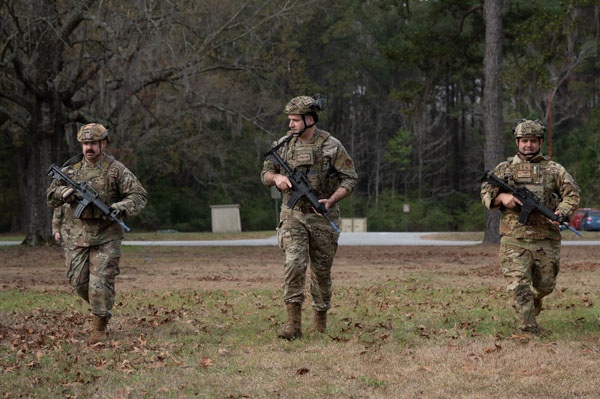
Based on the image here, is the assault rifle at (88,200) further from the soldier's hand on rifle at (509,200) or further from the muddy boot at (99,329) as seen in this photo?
the soldier's hand on rifle at (509,200)

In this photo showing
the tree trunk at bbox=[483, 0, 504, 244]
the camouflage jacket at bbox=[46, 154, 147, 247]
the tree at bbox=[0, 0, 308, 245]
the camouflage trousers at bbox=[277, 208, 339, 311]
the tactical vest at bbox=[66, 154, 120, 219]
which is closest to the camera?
the camouflage trousers at bbox=[277, 208, 339, 311]

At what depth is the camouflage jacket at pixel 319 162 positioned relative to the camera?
348 inches

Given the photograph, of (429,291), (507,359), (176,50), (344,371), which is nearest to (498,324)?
(507,359)

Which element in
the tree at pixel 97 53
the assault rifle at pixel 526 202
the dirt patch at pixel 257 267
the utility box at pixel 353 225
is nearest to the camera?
the assault rifle at pixel 526 202

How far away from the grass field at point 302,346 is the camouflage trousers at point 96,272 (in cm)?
41

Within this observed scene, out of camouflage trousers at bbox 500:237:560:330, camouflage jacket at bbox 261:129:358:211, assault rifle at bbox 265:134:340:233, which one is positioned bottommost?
camouflage trousers at bbox 500:237:560:330

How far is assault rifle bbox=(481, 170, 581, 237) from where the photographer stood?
8.58 metres

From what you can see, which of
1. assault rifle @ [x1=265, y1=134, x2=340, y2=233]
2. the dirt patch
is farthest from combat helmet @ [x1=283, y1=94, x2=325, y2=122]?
the dirt patch

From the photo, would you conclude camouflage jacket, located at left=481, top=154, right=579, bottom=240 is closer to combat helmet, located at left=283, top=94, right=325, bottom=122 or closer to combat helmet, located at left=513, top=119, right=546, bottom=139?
combat helmet, located at left=513, top=119, right=546, bottom=139

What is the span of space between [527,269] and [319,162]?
2270mm

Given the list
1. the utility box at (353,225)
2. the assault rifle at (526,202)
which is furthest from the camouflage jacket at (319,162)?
the utility box at (353,225)

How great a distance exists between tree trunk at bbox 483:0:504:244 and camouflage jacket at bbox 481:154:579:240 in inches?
717

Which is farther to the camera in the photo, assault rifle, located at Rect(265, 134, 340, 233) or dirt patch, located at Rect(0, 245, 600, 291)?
dirt patch, located at Rect(0, 245, 600, 291)

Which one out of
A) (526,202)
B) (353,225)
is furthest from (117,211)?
(353,225)
